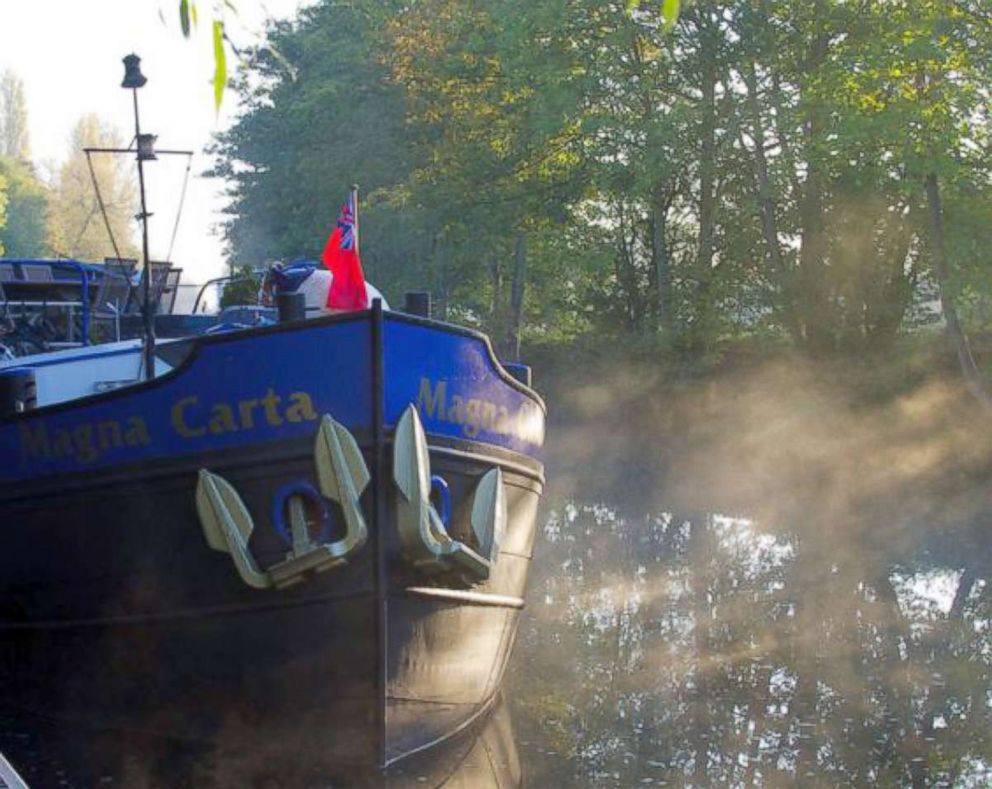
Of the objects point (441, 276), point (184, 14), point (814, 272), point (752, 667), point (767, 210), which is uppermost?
point (184, 14)

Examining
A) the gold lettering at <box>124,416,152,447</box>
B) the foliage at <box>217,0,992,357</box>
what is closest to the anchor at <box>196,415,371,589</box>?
the gold lettering at <box>124,416,152,447</box>

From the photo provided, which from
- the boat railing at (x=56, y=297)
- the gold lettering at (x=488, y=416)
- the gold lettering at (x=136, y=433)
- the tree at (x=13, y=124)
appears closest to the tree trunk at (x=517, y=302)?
the boat railing at (x=56, y=297)

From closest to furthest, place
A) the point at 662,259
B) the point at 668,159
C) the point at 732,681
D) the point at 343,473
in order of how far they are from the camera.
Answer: the point at 343,473 → the point at 732,681 → the point at 668,159 → the point at 662,259

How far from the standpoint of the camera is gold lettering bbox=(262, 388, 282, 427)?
29.0 ft

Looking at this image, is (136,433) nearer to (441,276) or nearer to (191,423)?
(191,423)

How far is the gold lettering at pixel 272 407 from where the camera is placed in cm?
883

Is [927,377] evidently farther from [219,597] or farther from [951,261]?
[219,597]

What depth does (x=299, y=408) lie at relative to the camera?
8.80m

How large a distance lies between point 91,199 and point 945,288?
77.8m

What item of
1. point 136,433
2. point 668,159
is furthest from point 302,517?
point 668,159

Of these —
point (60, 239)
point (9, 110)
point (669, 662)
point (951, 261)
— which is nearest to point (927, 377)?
point (951, 261)

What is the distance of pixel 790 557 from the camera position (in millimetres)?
16172

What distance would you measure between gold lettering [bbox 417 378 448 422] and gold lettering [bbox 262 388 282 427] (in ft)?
2.51

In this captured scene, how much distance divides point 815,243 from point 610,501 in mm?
8373
